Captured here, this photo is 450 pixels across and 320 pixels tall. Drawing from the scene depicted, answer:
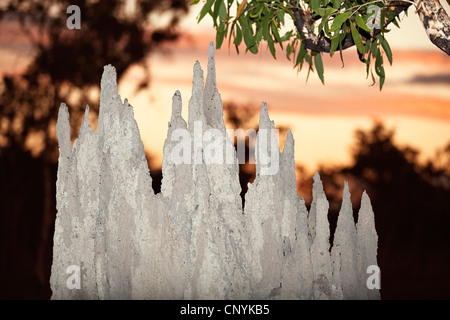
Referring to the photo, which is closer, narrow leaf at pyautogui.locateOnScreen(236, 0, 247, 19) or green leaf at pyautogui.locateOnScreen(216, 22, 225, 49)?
narrow leaf at pyautogui.locateOnScreen(236, 0, 247, 19)

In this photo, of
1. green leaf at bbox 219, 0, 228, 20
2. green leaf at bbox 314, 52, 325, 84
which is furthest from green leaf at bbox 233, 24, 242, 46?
green leaf at bbox 314, 52, 325, 84

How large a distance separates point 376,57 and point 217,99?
178 inches

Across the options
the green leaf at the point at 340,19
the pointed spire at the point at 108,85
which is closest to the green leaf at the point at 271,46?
the green leaf at the point at 340,19

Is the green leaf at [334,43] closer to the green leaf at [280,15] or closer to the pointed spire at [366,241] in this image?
the green leaf at [280,15]

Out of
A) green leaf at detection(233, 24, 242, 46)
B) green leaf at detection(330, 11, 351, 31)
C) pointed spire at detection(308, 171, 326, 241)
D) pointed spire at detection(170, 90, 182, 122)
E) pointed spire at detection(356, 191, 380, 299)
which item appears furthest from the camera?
pointed spire at detection(356, 191, 380, 299)

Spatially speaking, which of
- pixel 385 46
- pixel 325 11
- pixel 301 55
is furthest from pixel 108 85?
pixel 385 46

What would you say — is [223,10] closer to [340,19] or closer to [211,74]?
[211,74]

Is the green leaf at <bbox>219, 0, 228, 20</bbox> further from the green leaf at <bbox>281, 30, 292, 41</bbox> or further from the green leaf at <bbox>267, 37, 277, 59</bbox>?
the green leaf at <bbox>281, 30, 292, 41</bbox>

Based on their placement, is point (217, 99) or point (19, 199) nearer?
point (217, 99)
